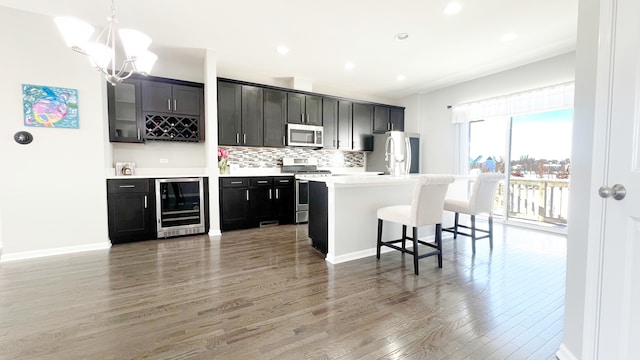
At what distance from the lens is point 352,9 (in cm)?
288

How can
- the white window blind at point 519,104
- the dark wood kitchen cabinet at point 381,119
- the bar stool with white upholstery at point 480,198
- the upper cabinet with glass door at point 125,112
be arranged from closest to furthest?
the bar stool with white upholstery at point 480,198, the upper cabinet with glass door at point 125,112, the white window blind at point 519,104, the dark wood kitchen cabinet at point 381,119

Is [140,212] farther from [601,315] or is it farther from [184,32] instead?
[601,315]

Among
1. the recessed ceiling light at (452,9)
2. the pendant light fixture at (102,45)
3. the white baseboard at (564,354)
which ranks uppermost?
the recessed ceiling light at (452,9)

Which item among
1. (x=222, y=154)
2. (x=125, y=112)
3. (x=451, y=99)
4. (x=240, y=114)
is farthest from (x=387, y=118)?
(x=125, y=112)

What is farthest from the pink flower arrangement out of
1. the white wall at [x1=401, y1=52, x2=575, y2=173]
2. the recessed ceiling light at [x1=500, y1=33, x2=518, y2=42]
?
the recessed ceiling light at [x1=500, y1=33, x2=518, y2=42]

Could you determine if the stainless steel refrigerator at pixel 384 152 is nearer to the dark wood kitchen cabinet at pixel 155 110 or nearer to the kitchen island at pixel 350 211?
the kitchen island at pixel 350 211

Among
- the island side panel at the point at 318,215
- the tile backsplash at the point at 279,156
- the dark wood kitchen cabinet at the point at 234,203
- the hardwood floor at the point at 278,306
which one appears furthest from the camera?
the tile backsplash at the point at 279,156

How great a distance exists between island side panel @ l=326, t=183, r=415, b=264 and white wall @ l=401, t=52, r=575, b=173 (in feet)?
9.83

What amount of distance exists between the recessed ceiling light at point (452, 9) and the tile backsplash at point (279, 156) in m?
3.36

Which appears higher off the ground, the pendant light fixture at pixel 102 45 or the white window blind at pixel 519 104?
the white window blind at pixel 519 104

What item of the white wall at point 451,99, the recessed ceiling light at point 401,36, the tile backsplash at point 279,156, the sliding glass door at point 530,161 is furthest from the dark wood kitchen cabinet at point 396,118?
the recessed ceiling light at point 401,36

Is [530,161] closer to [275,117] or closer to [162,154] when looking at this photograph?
[275,117]

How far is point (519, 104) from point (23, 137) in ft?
22.3

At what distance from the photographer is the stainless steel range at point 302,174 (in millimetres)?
4848
